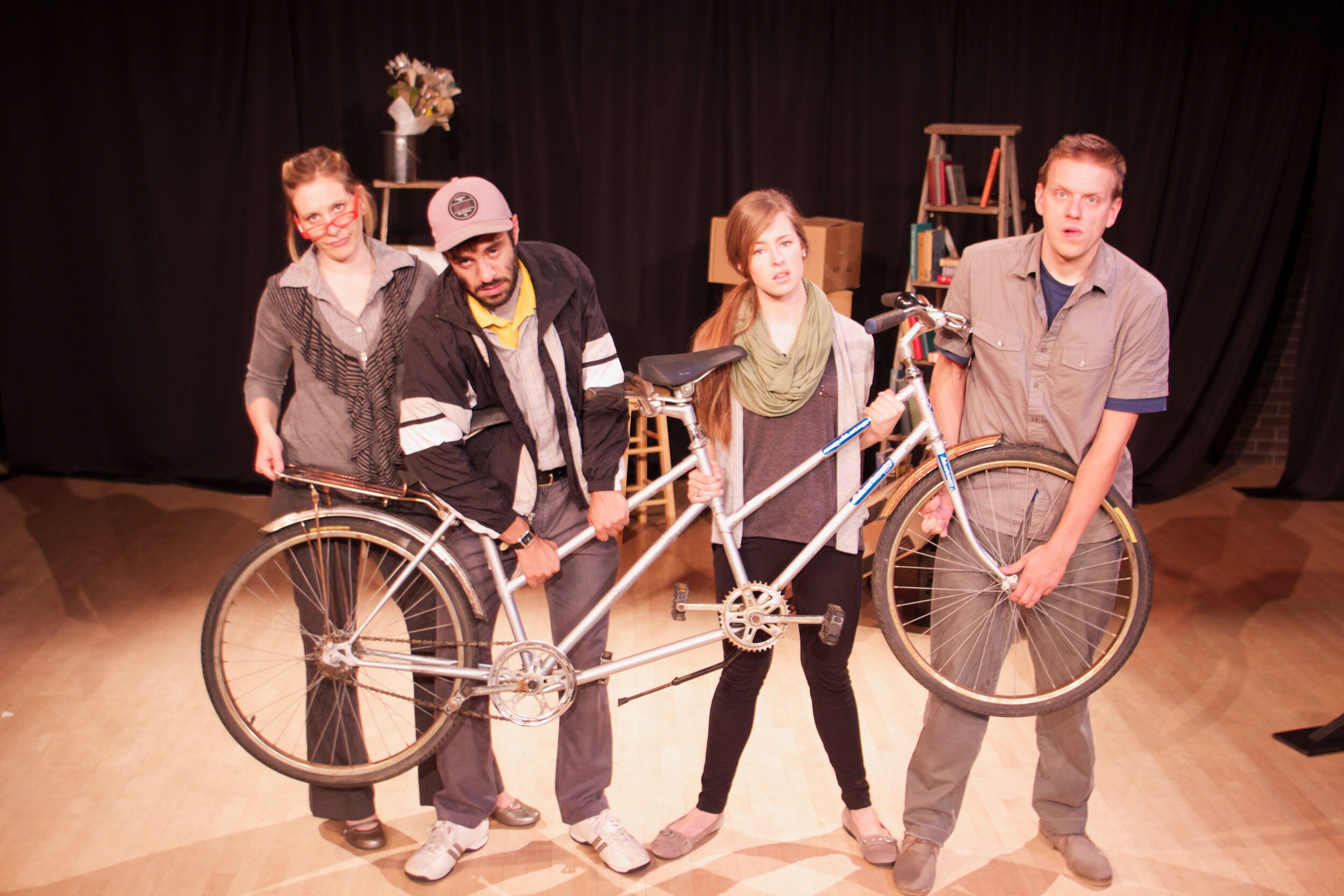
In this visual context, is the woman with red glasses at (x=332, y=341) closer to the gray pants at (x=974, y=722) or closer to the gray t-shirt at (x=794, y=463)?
the gray t-shirt at (x=794, y=463)

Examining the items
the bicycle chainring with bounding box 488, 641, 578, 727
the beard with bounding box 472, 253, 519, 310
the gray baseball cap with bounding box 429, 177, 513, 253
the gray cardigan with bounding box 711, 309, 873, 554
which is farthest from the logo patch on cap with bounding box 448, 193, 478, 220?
the bicycle chainring with bounding box 488, 641, 578, 727

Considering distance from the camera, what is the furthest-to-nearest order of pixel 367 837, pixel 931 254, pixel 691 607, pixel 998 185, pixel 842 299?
pixel 998 185, pixel 931 254, pixel 842 299, pixel 367 837, pixel 691 607

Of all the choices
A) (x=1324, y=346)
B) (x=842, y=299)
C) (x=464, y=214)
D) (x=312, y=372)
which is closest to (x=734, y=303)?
(x=464, y=214)

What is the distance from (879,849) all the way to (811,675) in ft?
1.68

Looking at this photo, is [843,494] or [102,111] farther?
[102,111]

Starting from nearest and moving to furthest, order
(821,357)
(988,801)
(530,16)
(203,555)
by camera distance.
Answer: (821,357) → (988,801) → (203,555) → (530,16)

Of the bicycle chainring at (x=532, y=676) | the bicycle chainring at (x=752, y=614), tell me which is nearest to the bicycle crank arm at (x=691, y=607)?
the bicycle chainring at (x=752, y=614)

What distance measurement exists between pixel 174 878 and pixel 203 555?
93.3 inches

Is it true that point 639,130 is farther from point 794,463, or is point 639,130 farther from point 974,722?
point 974,722

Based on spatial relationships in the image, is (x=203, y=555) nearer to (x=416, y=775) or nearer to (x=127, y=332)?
(x=127, y=332)

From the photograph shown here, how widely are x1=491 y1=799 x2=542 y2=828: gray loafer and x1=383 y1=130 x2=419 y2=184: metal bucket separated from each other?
10.5ft

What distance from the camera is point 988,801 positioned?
300cm

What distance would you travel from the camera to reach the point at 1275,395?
618 centimetres

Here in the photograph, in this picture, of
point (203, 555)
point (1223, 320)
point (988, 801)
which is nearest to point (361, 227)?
point (988, 801)
